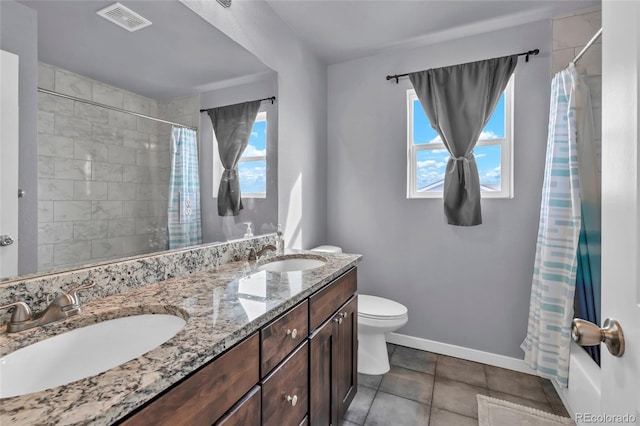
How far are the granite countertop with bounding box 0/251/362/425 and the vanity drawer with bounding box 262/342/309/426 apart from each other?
8.3 inches

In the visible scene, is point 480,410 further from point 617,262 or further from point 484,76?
point 484,76

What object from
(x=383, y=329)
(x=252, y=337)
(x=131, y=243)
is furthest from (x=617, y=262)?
(x=383, y=329)

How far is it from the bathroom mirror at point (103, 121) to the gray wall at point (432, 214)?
1426 mm

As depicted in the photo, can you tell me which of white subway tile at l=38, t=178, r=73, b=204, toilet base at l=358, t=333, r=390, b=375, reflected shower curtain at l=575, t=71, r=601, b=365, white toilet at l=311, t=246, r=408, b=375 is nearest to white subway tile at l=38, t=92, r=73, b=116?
white subway tile at l=38, t=178, r=73, b=204

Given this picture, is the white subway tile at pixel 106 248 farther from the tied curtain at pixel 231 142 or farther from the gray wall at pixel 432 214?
the gray wall at pixel 432 214

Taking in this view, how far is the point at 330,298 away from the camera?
4.59ft

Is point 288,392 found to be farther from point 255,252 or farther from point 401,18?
point 401,18

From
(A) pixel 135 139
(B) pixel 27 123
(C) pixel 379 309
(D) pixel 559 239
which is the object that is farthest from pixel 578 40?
(B) pixel 27 123

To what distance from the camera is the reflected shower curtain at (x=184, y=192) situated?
51.7 inches

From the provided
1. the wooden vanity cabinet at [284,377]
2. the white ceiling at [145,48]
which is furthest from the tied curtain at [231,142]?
the wooden vanity cabinet at [284,377]

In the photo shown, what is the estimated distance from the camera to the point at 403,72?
2496 mm

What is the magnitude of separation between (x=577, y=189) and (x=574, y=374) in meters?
1.06

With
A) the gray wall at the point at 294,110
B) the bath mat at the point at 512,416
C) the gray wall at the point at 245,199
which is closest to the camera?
the gray wall at the point at 245,199

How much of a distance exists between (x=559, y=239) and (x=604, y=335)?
5.05 ft
